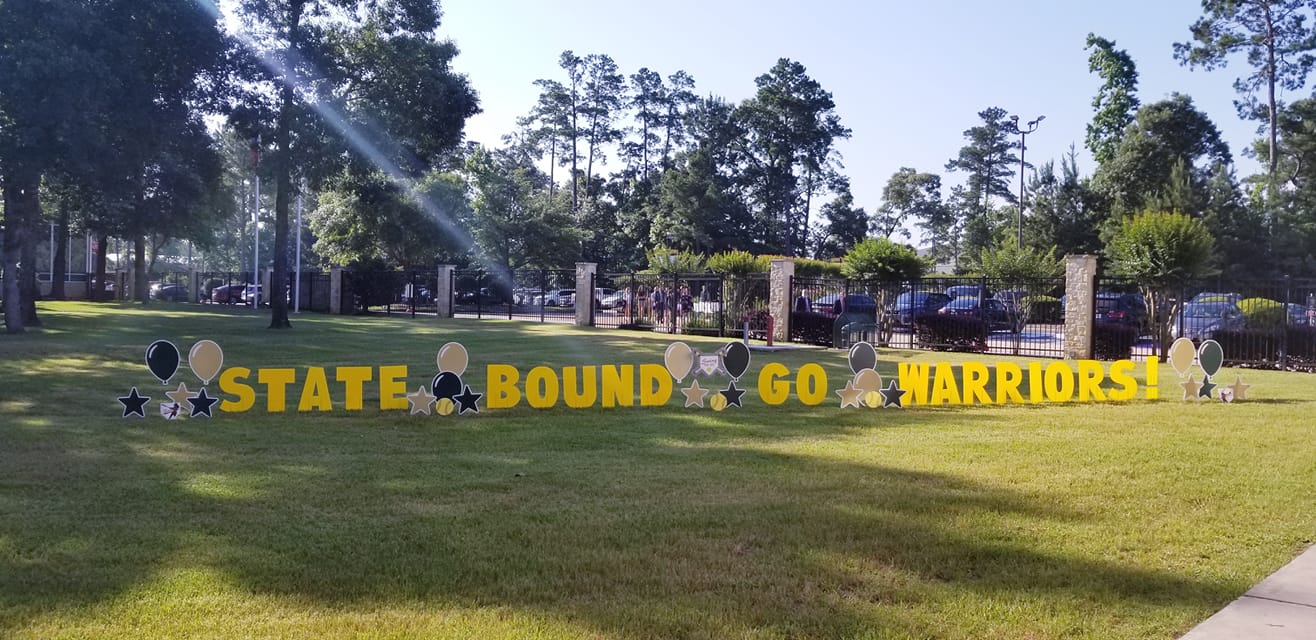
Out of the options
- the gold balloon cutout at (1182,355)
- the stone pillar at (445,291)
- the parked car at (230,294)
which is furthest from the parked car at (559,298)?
the gold balloon cutout at (1182,355)

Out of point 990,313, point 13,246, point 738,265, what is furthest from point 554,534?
point 738,265

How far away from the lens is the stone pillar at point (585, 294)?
35.6 m

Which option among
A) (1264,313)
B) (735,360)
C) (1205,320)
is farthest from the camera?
(1205,320)

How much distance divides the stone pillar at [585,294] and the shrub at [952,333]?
1319cm

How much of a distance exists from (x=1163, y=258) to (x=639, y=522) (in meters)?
19.7

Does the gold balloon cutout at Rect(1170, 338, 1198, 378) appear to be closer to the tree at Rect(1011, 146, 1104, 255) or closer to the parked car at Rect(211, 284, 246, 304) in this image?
the tree at Rect(1011, 146, 1104, 255)

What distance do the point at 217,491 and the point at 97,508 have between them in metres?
0.78

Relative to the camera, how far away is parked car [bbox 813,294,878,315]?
2938 centimetres

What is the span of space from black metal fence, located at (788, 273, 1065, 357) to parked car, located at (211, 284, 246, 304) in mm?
37374

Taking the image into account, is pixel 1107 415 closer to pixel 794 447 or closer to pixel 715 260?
pixel 794 447

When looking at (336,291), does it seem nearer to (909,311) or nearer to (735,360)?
(909,311)

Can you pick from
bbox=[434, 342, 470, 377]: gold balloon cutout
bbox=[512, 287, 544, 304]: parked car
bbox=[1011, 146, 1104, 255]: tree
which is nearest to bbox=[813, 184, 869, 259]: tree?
bbox=[1011, 146, 1104, 255]: tree

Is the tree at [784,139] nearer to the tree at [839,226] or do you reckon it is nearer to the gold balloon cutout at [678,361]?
the tree at [839,226]

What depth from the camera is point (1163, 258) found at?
22328mm
